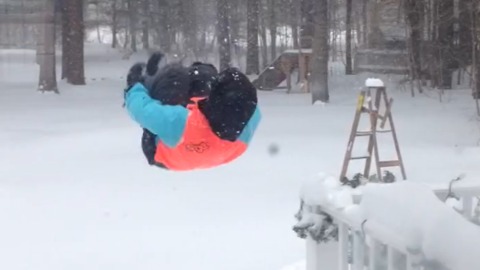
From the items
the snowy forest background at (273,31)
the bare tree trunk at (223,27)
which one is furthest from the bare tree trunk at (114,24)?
the bare tree trunk at (223,27)

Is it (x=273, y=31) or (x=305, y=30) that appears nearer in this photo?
(x=305, y=30)

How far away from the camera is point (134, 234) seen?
23.6 feet

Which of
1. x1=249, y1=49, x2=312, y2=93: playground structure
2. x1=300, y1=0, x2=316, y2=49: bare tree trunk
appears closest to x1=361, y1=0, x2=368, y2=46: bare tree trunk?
x1=300, y1=0, x2=316, y2=49: bare tree trunk

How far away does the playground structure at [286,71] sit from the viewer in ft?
68.3

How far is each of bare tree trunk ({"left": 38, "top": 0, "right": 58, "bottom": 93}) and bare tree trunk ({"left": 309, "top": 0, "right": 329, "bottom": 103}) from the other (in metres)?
6.16

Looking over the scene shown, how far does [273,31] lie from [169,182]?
58.8ft

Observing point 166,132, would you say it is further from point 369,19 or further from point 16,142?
point 369,19

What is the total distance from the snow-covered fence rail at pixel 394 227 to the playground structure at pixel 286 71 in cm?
1727

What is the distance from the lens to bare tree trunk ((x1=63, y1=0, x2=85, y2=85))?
838 inches

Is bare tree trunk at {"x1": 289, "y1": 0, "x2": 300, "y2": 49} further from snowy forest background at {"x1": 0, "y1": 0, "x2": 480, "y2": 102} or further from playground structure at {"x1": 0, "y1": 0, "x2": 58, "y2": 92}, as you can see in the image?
playground structure at {"x1": 0, "y1": 0, "x2": 58, "y2": 92}

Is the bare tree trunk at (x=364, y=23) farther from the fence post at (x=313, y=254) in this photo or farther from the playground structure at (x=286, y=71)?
the fence post at (x=313, y=254)

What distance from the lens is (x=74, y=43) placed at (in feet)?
71.1

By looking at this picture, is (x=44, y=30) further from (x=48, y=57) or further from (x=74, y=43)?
(x=74, y=43)

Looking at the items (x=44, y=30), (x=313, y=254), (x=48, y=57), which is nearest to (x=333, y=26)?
(x=48, y=57)
